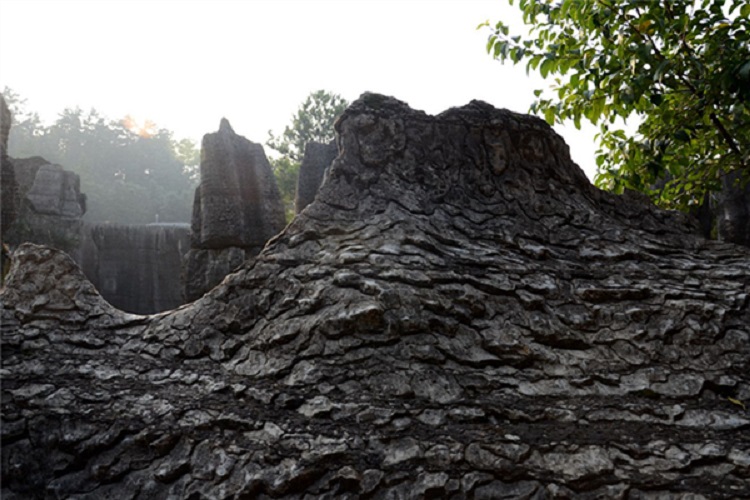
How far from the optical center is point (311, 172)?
19.7 ft

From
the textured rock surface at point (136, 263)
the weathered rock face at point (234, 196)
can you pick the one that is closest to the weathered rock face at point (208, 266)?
the weathered rock face at point (234, 196)

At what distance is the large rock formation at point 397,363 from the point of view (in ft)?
5.32

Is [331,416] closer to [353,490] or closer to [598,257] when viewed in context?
[353,490]

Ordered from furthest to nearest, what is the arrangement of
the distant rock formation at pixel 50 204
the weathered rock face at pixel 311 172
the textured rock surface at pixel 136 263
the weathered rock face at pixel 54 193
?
the textured rock surface at pixel 136 263 < the weathered rock face at pixel 54 193 < the distant rock formation at pixel 50 204 < the weathered rock face at pixel 311 172

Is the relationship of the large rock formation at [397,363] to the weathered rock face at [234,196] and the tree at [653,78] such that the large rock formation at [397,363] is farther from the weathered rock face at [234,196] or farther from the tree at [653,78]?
the weathered rock face at [234,196]

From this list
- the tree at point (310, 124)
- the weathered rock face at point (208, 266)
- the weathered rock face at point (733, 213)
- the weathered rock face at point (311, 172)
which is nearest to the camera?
the weathered rock face at point (733, 213)

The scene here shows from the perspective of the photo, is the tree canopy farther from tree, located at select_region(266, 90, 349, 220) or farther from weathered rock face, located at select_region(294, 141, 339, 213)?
weathered rock face, located at select_region(294, 141, 339, 213)

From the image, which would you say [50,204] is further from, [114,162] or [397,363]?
[114,162]

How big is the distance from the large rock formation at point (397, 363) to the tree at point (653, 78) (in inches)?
53.7

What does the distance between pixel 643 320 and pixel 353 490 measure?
128 centimetres

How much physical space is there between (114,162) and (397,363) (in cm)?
3669

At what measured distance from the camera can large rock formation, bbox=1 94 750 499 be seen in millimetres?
1620

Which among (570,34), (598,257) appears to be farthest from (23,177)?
(598,257)

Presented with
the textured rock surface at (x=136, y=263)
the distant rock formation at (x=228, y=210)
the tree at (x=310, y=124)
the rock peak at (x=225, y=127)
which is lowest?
the textured rock surface at (x=136, y=263)
